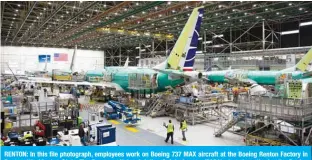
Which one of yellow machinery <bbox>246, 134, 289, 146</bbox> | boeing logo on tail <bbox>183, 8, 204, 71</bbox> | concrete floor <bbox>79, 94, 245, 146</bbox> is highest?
boeing logo on tail <bbox>183, 8, 204, 71</bbox>

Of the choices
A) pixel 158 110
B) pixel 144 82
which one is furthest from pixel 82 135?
pixel 144 82

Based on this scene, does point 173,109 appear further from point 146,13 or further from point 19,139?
point 146,13

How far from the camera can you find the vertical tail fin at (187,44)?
60.4 ft

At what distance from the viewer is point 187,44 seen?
18719 millimetres

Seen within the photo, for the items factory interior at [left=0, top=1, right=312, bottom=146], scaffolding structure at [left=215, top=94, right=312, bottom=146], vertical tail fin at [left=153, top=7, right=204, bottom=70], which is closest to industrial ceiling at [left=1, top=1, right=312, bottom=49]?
factory interior at [left=0, top=1, right=312, bottom=146]

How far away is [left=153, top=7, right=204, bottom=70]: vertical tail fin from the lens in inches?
725

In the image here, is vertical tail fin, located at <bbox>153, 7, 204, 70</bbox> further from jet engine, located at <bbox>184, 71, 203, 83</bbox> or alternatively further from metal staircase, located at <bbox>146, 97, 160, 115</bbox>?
metal staircase, located at <bbox>146, 97, 160, 115</bbox>

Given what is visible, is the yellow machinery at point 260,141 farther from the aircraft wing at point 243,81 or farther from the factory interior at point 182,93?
the aircraft wing at point 243,81

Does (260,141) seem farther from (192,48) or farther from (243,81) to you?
(243,81)

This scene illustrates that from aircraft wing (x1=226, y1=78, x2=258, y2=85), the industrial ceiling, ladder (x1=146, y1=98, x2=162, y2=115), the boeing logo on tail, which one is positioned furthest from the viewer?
aircraft wing (x1=226, y1=78, x2=258, y2=85)

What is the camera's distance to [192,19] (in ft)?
60.1

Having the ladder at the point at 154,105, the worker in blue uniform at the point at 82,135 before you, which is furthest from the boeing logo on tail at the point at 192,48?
the worker in blue uniform at the point at 82,135

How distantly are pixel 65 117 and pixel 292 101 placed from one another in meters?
13.4

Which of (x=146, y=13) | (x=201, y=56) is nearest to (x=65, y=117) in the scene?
(x=146, y=13)
